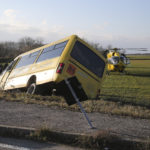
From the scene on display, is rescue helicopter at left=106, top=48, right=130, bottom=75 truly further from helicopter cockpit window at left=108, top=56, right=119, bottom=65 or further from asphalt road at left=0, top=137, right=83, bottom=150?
asphalt road at left=0, top=137, right=83, bottom=150

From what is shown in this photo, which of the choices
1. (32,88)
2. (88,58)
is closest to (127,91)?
(88,58)

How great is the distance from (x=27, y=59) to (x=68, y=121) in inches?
314

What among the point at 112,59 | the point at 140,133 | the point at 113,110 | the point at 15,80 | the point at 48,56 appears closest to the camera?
the point at 140,133

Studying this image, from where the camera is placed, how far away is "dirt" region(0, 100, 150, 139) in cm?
670

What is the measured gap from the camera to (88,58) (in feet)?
39.5

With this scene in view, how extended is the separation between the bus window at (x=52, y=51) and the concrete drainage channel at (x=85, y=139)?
5.52 meters

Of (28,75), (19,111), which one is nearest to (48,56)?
(28,75)

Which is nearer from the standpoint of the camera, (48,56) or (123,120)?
(123,120)

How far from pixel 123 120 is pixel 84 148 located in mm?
2476

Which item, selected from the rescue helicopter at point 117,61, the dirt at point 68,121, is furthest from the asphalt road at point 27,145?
the rescue helicopter at point 117,61

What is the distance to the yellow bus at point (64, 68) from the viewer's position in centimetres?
1106

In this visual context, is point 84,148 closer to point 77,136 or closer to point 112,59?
point 77,136

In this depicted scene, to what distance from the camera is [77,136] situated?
240 inches

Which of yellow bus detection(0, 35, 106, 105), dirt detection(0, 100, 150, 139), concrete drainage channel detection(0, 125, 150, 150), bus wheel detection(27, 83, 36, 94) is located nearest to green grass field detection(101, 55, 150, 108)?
yellow bus detection(0, 35, 106, 105)
